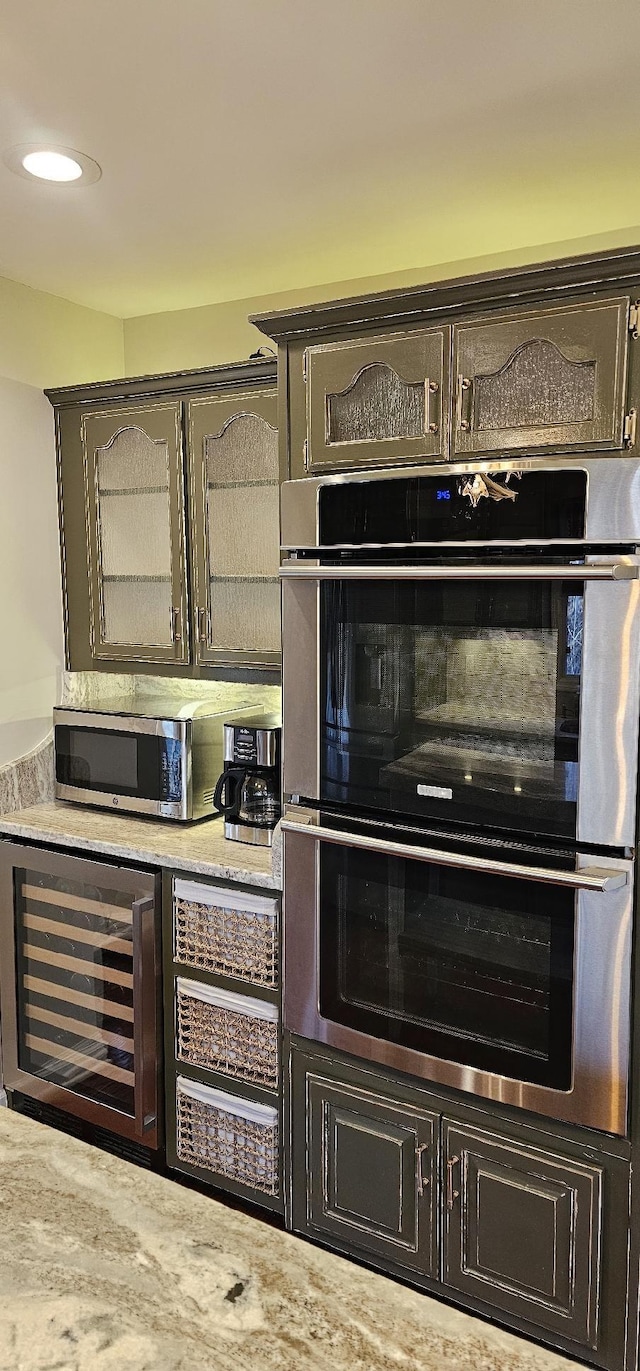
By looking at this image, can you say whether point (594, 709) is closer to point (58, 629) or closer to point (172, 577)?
point (172, 577)

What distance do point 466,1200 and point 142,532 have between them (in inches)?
80.1

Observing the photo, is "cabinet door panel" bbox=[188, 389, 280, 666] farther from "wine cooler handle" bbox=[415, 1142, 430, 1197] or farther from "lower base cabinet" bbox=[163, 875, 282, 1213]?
"wine cooler handle" bbox=[415, 1142, 430, 1197]

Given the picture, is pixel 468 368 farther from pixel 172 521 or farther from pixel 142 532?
pixel 142 532

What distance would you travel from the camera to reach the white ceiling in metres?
1.56

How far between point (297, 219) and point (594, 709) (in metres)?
1.49

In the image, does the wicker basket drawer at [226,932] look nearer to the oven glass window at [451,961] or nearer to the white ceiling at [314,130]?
the oven glass window at [451,961]

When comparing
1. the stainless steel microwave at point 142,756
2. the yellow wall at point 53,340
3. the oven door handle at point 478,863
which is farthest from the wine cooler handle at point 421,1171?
the yellow wall at point 53,340

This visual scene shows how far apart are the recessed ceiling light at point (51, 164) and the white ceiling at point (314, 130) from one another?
3 centimetres

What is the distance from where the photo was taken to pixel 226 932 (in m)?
2.43

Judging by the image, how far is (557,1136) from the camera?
1.92 meters

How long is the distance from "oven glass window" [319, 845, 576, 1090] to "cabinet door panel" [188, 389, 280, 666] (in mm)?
793

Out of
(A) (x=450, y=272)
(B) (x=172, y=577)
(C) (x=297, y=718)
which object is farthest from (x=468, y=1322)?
(A) (x=450, y=272)

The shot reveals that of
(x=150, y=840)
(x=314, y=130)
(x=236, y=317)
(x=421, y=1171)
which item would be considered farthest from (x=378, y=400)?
(x=421, y=1171)

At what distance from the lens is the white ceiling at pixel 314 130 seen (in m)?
1.56
